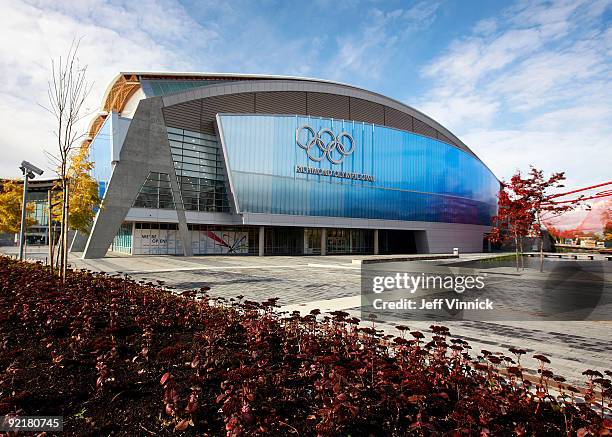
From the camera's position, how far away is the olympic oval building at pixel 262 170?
35.3 m

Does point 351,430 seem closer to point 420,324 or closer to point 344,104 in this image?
point 420,324

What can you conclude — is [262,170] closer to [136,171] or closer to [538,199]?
[136,171]

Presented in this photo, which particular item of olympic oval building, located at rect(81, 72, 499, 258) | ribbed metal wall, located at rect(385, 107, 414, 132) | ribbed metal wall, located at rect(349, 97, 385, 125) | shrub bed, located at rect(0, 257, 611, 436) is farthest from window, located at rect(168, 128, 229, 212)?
shrub bed, located at rect(0, 257, 611, 436)

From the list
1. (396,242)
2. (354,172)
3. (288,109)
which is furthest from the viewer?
(396,242)

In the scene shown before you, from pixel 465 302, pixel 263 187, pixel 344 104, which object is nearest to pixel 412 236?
pixel 344 104

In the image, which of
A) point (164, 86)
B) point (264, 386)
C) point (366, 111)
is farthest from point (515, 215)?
point (164, 86)

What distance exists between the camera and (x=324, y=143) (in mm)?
45625

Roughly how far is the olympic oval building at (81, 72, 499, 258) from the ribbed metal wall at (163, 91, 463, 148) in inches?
5.5

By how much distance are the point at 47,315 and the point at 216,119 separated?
112 ft

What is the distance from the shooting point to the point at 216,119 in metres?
38.8

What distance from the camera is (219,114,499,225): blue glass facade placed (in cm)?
4019

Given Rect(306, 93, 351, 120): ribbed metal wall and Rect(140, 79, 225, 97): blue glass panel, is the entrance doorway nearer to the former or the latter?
Rect(306, 93, 351, 120): ribbed metal wall

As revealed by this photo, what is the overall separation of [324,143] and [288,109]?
6.20 metres

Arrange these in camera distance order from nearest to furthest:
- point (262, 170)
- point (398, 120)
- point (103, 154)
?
point (103, 154), point (262, 170), point (398, 120)
